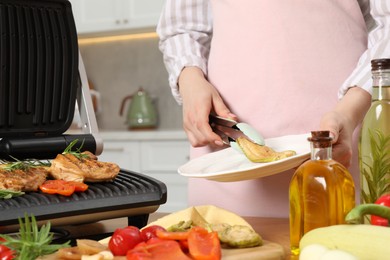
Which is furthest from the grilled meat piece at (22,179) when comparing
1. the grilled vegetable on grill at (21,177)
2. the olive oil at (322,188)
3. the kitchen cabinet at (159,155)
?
the kitchen cabinet at (159,155)

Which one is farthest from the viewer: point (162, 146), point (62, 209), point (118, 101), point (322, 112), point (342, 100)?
point (118, 101)

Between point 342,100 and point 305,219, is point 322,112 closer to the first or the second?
point 342,100

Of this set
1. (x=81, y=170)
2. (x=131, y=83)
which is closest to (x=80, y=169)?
(x=81, y=170)

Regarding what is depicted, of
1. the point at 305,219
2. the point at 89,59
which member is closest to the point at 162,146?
the point at 89,59

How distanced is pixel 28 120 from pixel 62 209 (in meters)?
0.41

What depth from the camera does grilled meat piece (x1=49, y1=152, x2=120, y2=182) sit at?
1157mm

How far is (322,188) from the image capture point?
2.82 feet

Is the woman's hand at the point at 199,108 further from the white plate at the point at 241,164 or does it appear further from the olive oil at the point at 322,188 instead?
the olive oil at the point at 322,188

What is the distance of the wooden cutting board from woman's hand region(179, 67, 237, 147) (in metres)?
0.40

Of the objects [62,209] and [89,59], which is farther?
[89,59]

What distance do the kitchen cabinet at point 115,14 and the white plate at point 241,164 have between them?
93.8 inches

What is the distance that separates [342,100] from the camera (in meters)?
1.21

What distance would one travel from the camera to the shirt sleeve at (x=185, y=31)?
59.0 inches

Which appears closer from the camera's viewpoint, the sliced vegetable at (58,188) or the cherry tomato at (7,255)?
the cherry tomato at (7,255)
